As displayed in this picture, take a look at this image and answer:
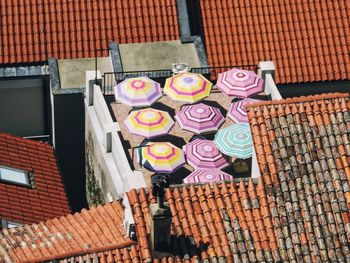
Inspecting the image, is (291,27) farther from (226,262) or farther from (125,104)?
(226,262)

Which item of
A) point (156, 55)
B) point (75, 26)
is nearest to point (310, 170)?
point (156, 55)

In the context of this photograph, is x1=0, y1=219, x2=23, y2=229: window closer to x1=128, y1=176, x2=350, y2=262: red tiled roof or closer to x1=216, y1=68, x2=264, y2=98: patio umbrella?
x1=128, y1=176, x2=350, y2=262: red tiled roof

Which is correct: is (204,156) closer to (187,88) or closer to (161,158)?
(161,158)

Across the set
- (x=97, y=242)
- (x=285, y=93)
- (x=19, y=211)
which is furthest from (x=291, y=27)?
(x=97, y=242)

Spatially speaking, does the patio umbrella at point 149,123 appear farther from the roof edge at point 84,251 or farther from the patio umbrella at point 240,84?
the roof edge at point 84,251

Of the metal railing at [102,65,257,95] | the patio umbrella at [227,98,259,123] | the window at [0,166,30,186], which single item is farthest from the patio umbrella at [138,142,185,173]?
the window at [0,166,30,186]

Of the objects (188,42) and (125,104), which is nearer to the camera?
(125,104)

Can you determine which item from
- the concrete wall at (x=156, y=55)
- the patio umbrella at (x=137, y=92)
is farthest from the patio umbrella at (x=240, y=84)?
the concrete wall at (x=156, y=55)
